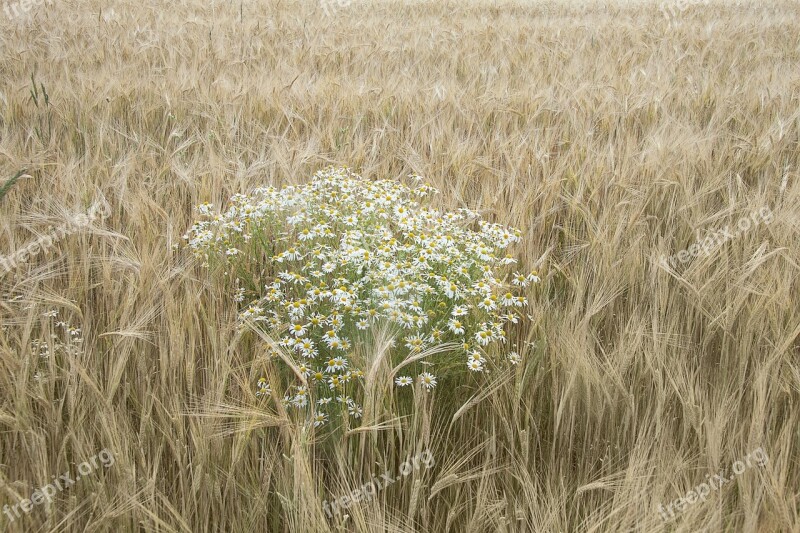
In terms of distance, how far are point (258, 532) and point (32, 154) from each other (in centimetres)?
198

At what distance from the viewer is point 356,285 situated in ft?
4.56

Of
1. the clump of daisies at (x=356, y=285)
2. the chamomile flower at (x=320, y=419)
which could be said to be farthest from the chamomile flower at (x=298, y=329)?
the chamomile flower at (x=320, y=419)

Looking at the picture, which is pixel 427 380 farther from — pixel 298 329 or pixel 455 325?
pixel 298 329

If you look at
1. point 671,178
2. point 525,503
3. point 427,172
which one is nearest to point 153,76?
point 427,172

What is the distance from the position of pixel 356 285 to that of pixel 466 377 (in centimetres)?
33

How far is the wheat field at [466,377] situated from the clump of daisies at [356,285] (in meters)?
0.08

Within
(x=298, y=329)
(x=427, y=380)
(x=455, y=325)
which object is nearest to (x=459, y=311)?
(x=455, y=325)

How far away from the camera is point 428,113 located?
325 centimetres

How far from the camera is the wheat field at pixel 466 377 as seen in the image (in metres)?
1.00

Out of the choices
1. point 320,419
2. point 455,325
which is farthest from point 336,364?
point 455,325

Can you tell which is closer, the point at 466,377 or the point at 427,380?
the point at 427,380

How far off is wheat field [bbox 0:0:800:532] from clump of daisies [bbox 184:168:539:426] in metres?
0.08

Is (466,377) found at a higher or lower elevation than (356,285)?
lower

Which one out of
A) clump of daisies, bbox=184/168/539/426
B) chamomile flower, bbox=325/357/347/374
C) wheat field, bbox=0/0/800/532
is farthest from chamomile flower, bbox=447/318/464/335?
chamomile flower, bbox=325/357/347/374
